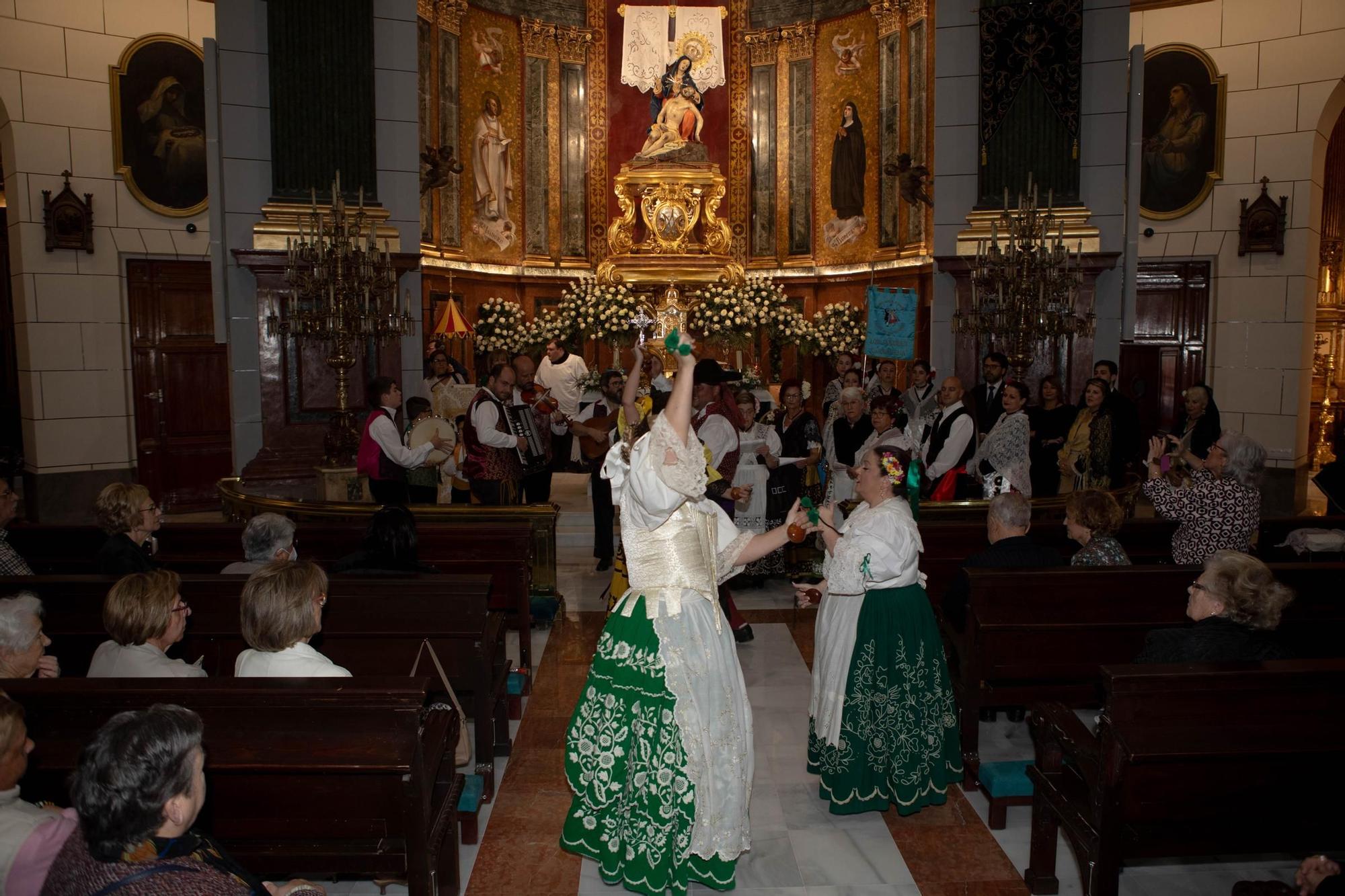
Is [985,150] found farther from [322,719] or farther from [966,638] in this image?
[322,719]

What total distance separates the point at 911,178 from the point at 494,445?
7004mm

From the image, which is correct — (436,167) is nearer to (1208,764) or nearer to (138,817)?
(1208,764)

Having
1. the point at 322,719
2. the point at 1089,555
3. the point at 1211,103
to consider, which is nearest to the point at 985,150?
the point at 1211,103

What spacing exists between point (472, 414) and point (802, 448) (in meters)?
2.67

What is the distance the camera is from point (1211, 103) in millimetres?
11914

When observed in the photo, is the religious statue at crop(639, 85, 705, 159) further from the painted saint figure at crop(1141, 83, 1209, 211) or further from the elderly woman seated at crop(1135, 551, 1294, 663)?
the elderly woman seated at crop(1135, 551, 1294, 663)

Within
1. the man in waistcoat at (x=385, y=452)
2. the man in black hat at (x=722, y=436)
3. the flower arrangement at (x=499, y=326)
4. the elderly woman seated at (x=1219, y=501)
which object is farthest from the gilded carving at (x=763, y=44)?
the elderly woman seated at (x=1219, y=501)

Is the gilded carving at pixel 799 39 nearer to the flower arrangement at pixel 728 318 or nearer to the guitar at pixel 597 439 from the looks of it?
the flower arrangement at pixel 728 318

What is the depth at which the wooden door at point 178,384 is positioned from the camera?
37.4 feet

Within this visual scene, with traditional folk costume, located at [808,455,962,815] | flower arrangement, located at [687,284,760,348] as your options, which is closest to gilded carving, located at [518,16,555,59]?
flower arrangement, located at [687,284,760,348]

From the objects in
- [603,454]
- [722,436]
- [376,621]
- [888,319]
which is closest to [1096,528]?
[722,436]

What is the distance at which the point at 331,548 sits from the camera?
576 centimetres

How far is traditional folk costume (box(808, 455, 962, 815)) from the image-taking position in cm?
403

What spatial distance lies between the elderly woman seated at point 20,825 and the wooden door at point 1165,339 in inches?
476
